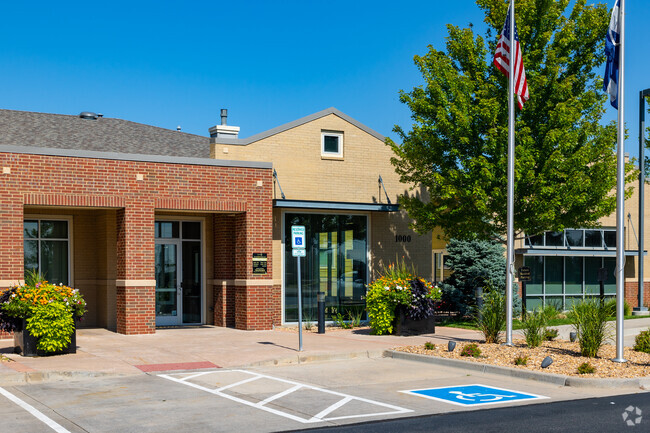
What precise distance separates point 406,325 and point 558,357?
554 centimetres

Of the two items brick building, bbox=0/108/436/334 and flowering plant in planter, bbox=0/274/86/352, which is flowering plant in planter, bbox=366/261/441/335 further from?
flowering plant in planter, bbox=0/274/86/352

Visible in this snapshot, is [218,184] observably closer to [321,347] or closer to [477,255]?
[321,347]

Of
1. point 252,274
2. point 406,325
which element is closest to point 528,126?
point 406,325

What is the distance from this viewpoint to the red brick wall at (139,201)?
18.3m

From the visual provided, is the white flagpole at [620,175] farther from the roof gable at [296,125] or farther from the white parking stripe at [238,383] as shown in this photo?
the roof gable at [296,125]

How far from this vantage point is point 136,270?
19703 mm

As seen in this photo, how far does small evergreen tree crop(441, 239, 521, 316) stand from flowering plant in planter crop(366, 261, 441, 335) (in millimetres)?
4535

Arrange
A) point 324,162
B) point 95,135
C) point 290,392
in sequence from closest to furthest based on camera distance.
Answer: point 290,392 → point 324,162 → point 95,135

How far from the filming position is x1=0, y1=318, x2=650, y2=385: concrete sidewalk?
13.9 m

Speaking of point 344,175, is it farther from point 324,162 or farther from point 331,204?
point 331,204

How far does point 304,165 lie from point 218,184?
3268mm

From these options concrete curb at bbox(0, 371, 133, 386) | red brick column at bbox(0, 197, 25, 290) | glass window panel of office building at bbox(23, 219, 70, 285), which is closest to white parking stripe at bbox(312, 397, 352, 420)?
concrete curb at bbox(0, 371, 133, 386)

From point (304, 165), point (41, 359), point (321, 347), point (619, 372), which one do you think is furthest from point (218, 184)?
point (619, 372)

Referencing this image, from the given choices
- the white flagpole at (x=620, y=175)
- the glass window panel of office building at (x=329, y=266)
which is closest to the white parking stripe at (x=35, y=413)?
the white flagpole at (x=620, y=175)
